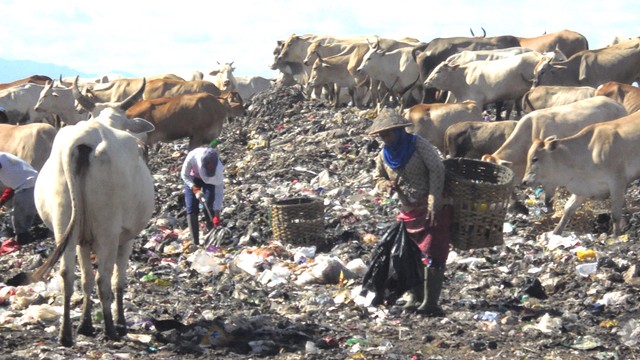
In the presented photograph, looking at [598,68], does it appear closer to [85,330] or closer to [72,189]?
[85,330]

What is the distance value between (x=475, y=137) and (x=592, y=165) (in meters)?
3.30

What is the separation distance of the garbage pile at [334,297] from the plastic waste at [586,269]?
22mm

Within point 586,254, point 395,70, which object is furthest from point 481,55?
point 586,254

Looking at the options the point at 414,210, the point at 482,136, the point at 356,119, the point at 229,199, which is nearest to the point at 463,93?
the point at 356,119

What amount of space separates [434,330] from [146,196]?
2.31 metres

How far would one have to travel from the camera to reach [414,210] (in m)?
8.01

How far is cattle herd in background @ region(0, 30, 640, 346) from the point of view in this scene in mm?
6945

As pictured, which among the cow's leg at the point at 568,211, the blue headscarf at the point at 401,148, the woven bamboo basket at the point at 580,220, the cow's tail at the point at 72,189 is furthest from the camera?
the woven bamboo basket at the point at 580,220

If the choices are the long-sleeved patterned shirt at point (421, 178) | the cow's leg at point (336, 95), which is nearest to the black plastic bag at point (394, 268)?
the long-sleeved patterned shirt at point (421, 178)

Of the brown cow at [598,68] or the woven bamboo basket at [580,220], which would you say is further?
the brown cow at [598,68]

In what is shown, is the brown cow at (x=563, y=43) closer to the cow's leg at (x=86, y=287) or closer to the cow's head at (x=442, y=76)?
the cow's head at (x=442, y=76)

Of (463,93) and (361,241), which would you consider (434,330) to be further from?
(463,93)

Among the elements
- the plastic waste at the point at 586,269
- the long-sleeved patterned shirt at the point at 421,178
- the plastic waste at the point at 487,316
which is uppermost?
the long-sleeved patterned shirt at the point at 421,178

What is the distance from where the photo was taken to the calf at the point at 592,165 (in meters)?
11.0
